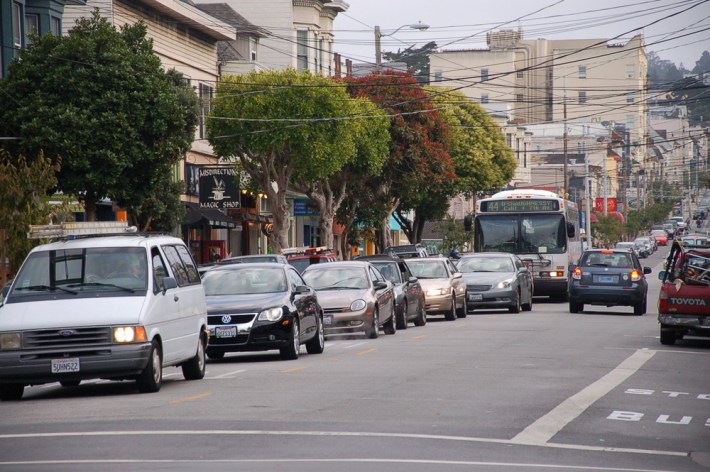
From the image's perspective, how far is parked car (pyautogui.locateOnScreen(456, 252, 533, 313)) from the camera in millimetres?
38656

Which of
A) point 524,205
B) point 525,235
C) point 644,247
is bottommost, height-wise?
point 644,247

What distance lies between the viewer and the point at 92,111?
3366 cm

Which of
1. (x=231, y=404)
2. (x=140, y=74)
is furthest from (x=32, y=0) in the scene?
(x=231, y=404)

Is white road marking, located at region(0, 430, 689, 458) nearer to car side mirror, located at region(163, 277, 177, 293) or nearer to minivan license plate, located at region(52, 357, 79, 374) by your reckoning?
minivan license plate, located at region(52, 357, 79, 374)

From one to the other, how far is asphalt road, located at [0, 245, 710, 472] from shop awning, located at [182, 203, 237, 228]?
27857 millimetres

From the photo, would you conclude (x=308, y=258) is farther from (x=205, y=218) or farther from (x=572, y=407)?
(x=572, y=407)

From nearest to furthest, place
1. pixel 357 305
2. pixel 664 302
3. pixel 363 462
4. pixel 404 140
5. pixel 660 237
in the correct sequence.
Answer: pixel 363 462, pixel 664 302, pixel 357 305, pixel 404 140, pixel 660 237

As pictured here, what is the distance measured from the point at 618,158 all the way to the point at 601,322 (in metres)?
119

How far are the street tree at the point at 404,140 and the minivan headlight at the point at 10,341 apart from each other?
43.8m

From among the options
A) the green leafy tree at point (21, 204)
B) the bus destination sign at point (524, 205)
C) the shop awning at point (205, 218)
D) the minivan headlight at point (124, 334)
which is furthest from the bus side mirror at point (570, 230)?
the minivan headlight at point (124, 334)

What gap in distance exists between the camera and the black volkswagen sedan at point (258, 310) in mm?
21172

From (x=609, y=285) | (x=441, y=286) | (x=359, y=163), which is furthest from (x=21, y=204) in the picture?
(x=359, y=163)

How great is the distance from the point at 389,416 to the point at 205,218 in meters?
38.5

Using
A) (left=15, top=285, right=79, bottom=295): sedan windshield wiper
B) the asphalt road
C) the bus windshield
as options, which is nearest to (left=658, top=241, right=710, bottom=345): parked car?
the asphalt road
